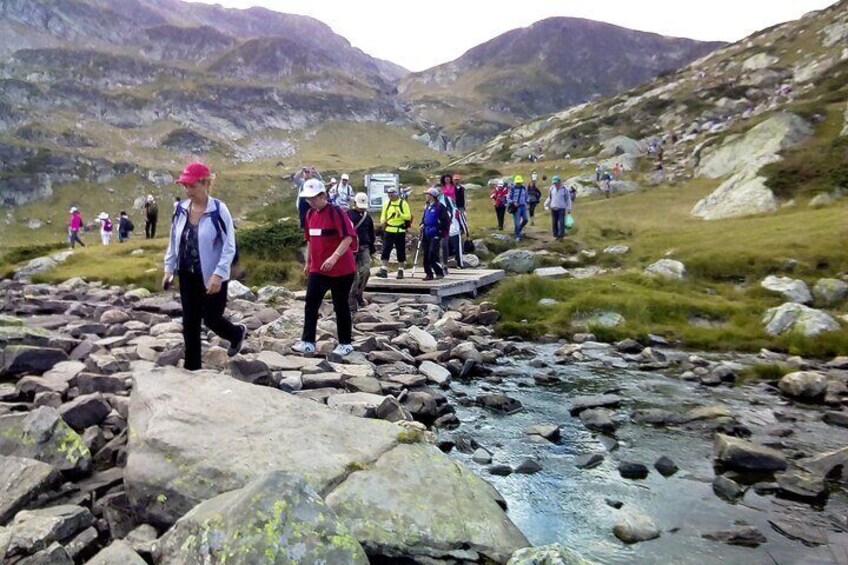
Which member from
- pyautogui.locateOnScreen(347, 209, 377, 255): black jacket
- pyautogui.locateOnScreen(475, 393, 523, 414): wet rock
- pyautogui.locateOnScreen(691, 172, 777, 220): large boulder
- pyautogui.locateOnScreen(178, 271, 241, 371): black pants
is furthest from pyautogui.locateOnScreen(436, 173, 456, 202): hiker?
pyautogui.locateOnScreen(691, 172, 777, 220): large boulder

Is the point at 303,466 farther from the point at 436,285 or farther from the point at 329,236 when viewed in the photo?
the point at 436,285

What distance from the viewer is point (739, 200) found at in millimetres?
34250

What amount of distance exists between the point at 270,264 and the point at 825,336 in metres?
17.8

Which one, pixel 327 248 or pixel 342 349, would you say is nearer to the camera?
pixel 327 248

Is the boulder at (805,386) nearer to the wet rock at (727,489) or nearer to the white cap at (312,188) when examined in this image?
the wet rock at (727,489)

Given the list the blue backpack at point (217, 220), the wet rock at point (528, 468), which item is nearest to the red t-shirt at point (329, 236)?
the blue backpack at point (217, 220)

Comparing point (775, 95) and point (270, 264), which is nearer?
point (270, 264)

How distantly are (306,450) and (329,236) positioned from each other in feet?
18.4

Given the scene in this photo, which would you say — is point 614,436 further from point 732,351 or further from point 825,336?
point 825,336

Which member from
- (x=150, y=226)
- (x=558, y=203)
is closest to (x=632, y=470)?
(x=558, y=203)

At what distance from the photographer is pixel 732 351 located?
15.3 m

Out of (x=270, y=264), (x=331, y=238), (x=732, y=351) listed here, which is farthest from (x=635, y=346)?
(x=270, y=264)

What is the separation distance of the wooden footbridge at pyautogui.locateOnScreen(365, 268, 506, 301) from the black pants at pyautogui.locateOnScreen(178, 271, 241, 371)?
1086 cm

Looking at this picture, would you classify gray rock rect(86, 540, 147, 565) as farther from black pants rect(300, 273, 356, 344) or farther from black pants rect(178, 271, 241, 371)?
black pants rect(300, 273, 356, 344)
